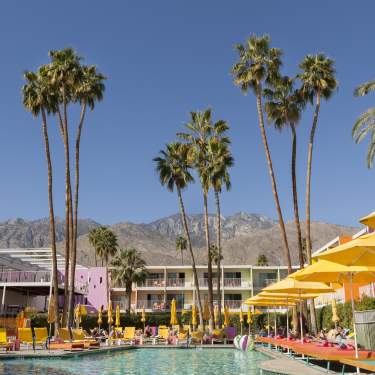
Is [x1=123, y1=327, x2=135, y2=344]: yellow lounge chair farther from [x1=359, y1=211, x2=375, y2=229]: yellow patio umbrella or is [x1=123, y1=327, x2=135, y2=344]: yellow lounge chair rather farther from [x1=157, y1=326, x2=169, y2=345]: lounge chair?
[x1=359, y1=211, x2=375, y2=229]: yellow patio umbrella

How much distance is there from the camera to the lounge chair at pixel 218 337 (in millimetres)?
31438

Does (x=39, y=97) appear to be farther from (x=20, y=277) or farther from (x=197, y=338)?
(x=20, y=277)

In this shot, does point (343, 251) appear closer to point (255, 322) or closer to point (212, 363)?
point (212, 363)

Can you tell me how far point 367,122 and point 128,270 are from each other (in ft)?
118

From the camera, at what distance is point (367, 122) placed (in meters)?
25.6

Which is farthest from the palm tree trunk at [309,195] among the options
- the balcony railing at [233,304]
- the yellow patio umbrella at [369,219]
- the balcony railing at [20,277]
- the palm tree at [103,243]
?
the palm tree at [103,243]

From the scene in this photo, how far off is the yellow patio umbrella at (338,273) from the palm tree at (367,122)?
14125 mm

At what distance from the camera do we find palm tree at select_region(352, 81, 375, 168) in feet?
82.9

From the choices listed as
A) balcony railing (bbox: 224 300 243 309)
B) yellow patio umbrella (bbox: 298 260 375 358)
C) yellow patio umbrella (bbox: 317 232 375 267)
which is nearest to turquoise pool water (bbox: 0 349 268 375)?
yellow patio umbrella (bbox: 298 260 375 358)

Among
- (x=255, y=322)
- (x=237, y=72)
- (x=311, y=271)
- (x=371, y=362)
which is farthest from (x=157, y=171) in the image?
(x=371, y=362)

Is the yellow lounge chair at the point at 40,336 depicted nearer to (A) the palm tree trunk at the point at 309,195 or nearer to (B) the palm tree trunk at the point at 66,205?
(B) the palm tree trunk at the point at 66,205

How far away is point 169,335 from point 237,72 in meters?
17.6

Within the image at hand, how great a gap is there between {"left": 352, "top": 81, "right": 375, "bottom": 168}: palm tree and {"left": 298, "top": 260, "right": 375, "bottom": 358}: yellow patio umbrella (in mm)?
14125

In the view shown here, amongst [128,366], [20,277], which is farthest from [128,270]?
[128,366]
